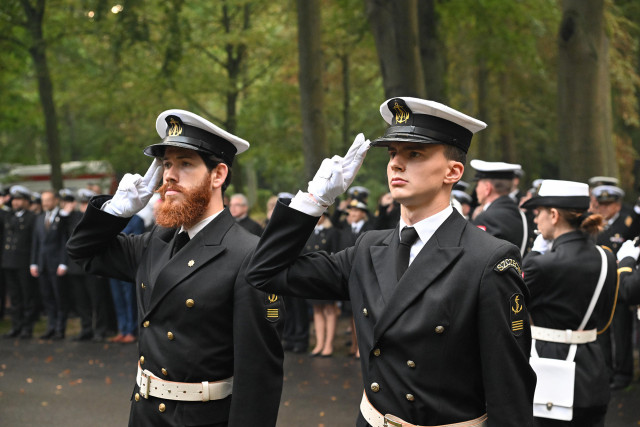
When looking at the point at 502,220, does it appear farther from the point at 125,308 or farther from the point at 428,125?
the point at 125,308

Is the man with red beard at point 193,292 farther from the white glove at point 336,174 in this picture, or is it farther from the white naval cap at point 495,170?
the white naval cap at point 495,170

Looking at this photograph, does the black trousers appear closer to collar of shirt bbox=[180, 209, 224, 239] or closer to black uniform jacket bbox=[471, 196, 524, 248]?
black uniform jacket bbox=[471, 196, 524, 248]

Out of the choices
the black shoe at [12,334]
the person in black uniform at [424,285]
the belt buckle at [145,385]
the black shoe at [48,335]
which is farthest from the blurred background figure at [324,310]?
the person in black uniform at [424,285]

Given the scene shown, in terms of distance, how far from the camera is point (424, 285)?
3223 mm

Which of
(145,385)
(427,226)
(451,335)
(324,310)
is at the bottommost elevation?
(324,310)

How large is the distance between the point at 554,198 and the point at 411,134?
2.64m

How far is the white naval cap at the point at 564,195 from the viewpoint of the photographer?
18.3 ft

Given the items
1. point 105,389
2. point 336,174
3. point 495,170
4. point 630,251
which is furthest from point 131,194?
point 105,389

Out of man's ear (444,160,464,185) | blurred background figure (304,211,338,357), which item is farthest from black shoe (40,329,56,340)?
man's ear (444,160,464,185)

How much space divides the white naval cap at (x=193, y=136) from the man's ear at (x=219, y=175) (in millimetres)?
40

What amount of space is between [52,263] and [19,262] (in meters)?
1.00

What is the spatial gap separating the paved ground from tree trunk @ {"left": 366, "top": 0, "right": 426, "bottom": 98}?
13.9 ft

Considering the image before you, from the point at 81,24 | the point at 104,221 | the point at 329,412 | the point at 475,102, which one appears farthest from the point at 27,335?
the point at 475,102

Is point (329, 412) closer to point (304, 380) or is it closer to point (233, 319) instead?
point (304, 380)
